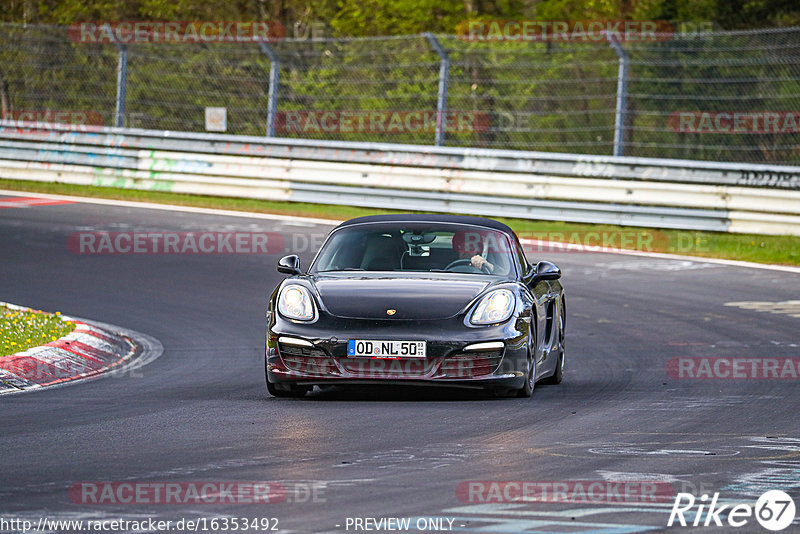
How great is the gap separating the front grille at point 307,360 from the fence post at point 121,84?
54.6 ft

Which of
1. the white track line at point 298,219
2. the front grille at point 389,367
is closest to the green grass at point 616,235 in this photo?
the white track line at point 298,219

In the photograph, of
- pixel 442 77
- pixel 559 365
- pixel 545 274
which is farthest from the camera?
pixel 442 77

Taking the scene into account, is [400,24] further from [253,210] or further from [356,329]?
[356,329]

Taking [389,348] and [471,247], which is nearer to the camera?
[389,348]

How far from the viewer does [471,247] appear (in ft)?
33.9

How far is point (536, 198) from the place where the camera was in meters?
21.3

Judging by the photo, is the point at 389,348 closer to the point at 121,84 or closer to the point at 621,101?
the point at 621,101

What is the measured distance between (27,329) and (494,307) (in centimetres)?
439

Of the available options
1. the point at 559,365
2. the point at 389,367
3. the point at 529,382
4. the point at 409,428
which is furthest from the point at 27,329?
the point at 409,428

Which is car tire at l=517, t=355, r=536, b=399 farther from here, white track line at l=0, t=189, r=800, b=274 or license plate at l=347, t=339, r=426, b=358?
white track line at l=0, t=189, r=800, b=274

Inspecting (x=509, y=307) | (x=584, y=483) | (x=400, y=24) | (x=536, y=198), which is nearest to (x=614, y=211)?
(x=536, y=198)

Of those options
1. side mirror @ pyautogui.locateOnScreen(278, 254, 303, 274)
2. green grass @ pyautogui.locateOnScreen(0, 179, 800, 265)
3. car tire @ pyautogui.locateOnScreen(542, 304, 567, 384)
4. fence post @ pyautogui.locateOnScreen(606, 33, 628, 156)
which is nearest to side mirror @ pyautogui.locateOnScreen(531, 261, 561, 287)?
car tire @ pyautogui.locateOnScreen(542, 304, 567, 384)

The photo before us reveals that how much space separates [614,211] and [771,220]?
2.27 metres

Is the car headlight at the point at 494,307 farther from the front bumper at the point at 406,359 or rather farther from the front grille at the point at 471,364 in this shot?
the front grille at the point at 471,364
